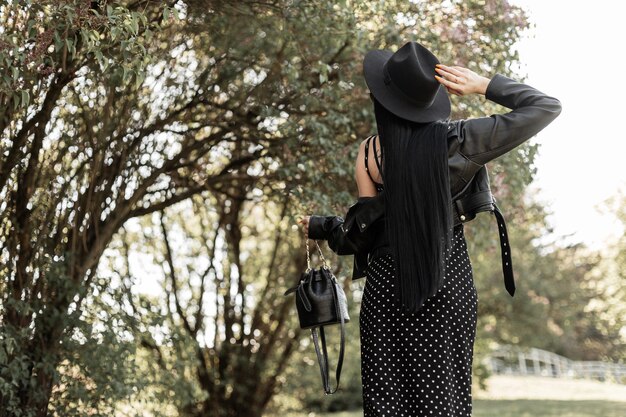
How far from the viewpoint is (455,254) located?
2531mm

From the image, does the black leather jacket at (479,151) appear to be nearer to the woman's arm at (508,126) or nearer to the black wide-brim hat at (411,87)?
the woman's arm at (508,126)

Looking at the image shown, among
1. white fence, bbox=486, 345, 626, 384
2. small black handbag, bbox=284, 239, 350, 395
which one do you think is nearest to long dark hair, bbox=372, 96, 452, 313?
small black handbag, bbox=284, 239, 350, 395

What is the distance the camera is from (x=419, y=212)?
2455mm

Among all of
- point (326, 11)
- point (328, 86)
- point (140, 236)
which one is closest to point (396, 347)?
point (326, 11)

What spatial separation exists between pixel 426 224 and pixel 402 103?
1.33ft

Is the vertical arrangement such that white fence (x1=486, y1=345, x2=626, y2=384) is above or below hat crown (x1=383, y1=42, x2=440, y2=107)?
above

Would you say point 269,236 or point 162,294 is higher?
point 269,236

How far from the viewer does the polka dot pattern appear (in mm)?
2482

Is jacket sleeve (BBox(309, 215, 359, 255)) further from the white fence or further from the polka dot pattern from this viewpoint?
the white fence

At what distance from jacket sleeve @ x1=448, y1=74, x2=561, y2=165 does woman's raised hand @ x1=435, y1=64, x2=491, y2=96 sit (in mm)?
126

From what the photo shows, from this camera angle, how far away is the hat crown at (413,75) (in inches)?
101

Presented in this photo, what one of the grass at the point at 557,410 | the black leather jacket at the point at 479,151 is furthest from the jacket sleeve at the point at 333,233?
the grass at the point at 557,410

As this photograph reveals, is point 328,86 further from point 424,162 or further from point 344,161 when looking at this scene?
point 424,162

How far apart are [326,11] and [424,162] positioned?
2916 mm
